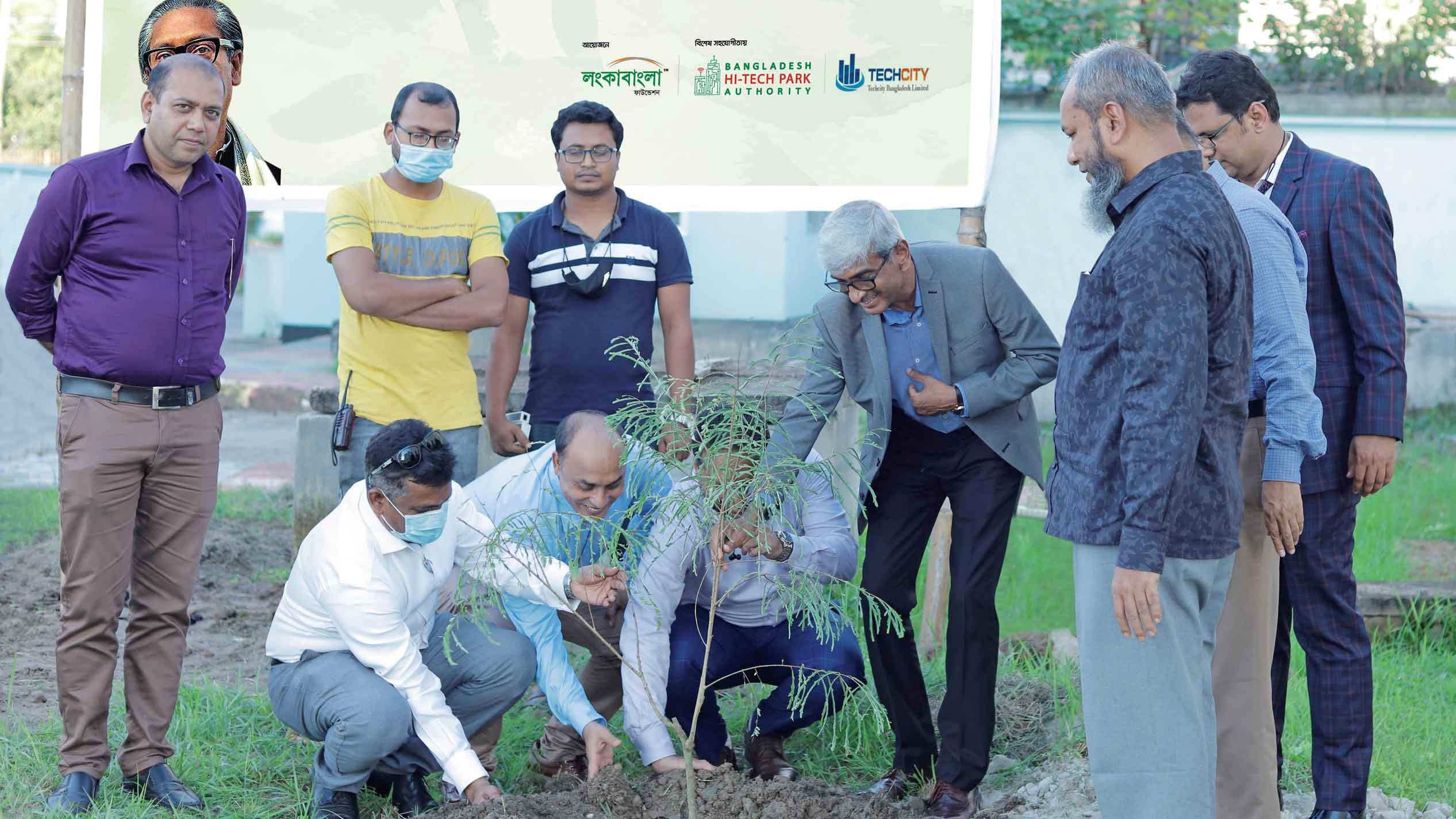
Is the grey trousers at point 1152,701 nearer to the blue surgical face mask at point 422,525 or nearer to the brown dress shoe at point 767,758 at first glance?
the brown dress shoe at point 767,758

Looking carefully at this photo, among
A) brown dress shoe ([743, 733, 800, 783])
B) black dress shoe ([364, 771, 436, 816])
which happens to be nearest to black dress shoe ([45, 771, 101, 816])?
black dress shoe ([364, 771, 436, 816])

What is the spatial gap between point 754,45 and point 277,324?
13.9 m

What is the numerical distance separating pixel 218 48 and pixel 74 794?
284 cm

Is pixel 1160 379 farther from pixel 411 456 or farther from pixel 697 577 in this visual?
pixel 697 577

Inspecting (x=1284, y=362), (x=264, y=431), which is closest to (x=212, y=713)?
(x=1284, y=362)

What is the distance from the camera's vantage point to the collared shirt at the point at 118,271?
11.9ft

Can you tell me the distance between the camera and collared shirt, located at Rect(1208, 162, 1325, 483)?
9.87ft

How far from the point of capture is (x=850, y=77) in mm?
4863

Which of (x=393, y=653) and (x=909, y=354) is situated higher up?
(x=909, y=354)

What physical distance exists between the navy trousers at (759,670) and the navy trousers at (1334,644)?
4.08 ft

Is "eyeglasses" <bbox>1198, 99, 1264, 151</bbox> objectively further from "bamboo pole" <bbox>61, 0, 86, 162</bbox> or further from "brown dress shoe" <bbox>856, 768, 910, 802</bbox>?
"bamboo pole" <bbox>61, 0, 86, 162</bbox>

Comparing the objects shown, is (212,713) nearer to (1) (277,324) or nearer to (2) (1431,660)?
(2) (1431,660)

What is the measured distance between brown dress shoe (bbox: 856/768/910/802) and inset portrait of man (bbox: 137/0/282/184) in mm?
3128

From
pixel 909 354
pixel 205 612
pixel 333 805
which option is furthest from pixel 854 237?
pixel 205 612
